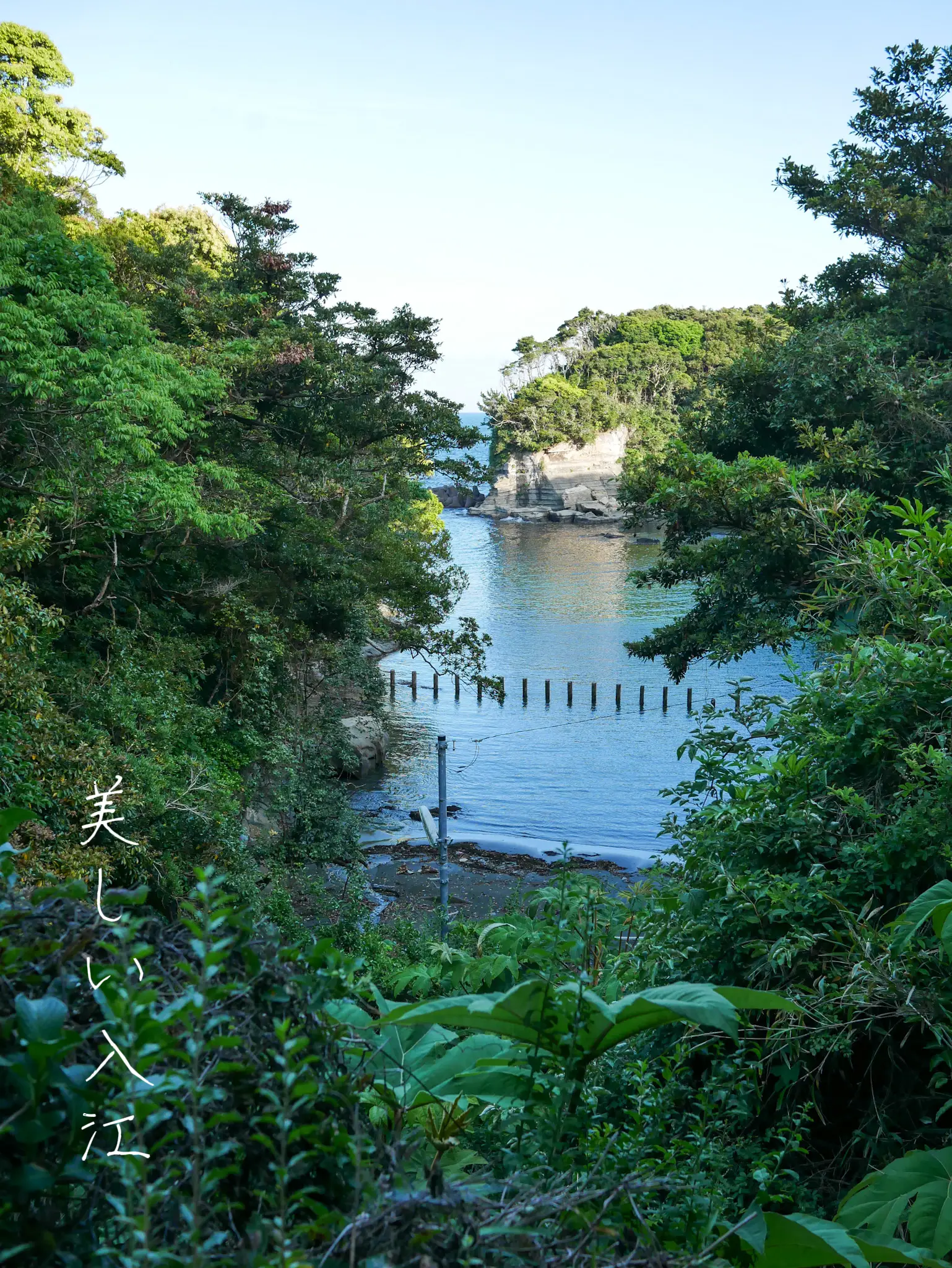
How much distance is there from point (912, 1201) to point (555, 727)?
28.3 meters

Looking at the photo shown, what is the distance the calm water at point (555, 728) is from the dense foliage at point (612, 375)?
79.9 ft

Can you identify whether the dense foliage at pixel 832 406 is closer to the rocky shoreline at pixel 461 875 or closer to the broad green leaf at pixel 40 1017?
the rocky shoreline at pixel 461 875

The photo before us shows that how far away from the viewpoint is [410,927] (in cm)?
1206

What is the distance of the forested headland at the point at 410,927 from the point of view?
43.4 inches

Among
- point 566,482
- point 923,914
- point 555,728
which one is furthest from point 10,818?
point 566,482

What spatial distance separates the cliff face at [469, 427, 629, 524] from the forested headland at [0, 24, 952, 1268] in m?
59.3

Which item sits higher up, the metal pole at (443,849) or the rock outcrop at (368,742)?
the metal pole at (443,849)

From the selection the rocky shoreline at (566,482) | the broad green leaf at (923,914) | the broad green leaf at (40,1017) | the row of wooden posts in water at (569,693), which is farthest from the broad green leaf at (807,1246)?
the rocky shoreline at (566,482)

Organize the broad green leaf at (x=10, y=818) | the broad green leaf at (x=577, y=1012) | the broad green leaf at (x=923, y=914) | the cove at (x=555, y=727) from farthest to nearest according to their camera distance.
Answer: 1. the cove at (x=555, y=727)
2. the broad green leaf at (x=923, y=914)
3. the broad green leaf at (x=577, y=1012)
4. the broad green leaf at (x=10, y=818)

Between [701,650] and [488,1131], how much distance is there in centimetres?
1322

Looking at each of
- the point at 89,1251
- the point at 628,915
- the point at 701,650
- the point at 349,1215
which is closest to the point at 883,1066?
the point at 628,915

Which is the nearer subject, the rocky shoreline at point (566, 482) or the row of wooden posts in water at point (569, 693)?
the row of wooden posts in water at point (569, 693)

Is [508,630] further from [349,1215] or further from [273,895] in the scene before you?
[349,1215]

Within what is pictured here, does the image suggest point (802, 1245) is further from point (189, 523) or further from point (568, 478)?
point (568, 478)
